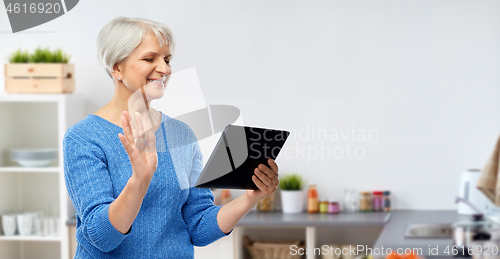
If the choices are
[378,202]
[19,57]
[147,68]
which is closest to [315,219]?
[378,202]

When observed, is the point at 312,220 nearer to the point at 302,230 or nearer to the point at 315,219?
the point at 315,219

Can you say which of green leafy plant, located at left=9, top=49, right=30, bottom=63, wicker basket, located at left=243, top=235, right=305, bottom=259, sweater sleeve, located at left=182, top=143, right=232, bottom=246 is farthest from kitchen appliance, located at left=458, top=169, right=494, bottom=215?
green leafy plant, located at left=9, top=49, right=30, bottom=63

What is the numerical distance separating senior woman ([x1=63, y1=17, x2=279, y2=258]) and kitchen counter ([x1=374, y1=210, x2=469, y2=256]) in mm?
829

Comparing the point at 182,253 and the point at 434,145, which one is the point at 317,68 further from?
the point at 182,253

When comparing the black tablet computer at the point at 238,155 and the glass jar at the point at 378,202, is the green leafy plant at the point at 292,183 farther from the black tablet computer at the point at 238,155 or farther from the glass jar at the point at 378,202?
the black tablet computer at the point at 238,155

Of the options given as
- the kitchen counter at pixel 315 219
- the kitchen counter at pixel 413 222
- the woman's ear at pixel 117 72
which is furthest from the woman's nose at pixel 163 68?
the kitchen counter at pixel 315 219

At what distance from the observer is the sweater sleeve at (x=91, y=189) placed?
1192 millimetres

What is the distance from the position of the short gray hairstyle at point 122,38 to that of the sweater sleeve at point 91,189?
0.23m

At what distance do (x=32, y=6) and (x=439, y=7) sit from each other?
244cm

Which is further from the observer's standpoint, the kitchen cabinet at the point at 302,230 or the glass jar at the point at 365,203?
the glass jar at the point at 365,203

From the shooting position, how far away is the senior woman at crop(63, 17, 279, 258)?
1.21m

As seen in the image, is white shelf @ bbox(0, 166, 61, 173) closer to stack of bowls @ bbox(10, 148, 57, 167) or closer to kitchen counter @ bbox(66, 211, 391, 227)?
stack of bowls @ bbox(10, 148, 57, 167)

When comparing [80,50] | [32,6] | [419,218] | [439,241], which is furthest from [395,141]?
[32,6]

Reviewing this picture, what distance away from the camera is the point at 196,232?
1447 mm
